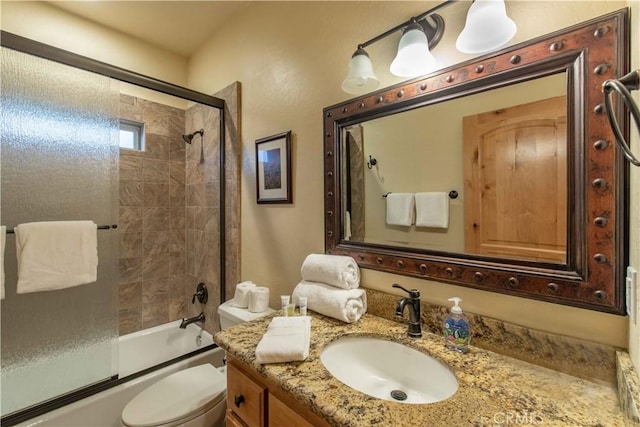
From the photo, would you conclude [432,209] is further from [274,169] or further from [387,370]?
[274,169]

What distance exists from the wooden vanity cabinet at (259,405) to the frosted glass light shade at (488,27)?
1.10 meters

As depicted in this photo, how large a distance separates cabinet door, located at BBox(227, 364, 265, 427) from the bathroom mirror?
611mm

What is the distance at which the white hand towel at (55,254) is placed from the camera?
1.31 meters

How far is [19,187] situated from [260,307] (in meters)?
1.37

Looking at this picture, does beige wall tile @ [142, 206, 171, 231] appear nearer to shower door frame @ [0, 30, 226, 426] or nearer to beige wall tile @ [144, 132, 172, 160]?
beige wall tile @ [144, 132, 172, 160]

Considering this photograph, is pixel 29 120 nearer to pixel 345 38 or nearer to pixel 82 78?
pixel 82 78

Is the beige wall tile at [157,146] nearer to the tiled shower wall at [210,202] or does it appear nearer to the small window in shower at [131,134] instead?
the small window in shower at [131,134]

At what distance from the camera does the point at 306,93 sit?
56.6 inches

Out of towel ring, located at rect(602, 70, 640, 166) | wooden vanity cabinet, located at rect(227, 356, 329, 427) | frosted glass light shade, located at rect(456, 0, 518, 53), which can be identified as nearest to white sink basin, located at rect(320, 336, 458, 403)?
wooden vanity cabinet, located at rect(227, 356, 329, 427)

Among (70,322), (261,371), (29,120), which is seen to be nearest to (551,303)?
(261,371)

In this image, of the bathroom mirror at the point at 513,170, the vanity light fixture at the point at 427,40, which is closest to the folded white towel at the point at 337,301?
the bathroom mirror at the point at 513,170

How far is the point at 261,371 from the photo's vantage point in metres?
0.78

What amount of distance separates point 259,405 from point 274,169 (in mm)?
1157

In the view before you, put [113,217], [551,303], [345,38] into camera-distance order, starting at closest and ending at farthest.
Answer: [551,303] → [345,38] → [113,217]
